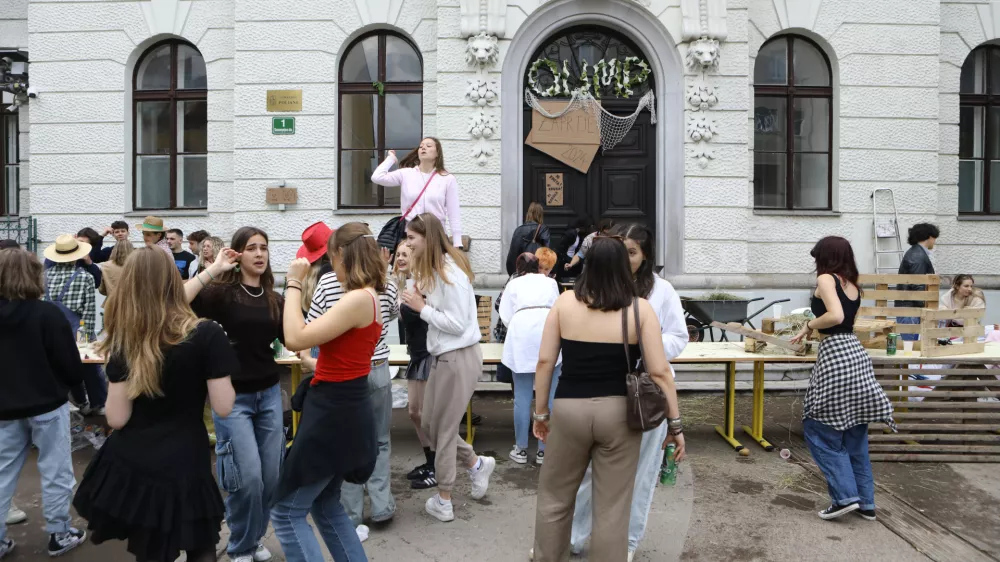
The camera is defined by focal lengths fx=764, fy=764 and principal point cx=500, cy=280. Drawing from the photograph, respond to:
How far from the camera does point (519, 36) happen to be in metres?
10.3

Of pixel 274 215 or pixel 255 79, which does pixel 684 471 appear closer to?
pixel 274 215

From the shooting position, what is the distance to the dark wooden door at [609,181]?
10781 mm

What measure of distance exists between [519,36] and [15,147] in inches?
335

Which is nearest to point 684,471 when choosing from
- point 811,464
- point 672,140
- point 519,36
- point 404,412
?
point 811,464

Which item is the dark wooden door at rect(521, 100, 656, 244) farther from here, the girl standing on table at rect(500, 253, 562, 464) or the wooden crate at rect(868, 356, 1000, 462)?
the wooden crate at rect(868, 356, 1000, 462)

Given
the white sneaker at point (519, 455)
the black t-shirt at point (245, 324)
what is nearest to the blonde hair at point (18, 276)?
the black t-shirt at point (245, 324)

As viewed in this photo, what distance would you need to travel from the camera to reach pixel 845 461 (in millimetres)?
5012

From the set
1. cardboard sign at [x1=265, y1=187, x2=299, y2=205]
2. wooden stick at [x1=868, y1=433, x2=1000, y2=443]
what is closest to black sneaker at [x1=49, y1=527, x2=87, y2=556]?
wooden stick at [x1=868, y1=433, x2=1000, y2=443]

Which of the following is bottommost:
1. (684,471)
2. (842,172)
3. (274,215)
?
(684,471)

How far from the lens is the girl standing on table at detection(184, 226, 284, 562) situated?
392cm

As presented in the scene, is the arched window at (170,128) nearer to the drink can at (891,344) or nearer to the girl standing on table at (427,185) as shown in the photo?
the girl standing on table at (427,185)

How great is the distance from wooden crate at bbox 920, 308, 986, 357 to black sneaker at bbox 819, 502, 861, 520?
226cm

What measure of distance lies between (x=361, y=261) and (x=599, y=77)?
7.91 meters

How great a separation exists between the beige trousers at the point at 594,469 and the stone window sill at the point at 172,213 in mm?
9046
